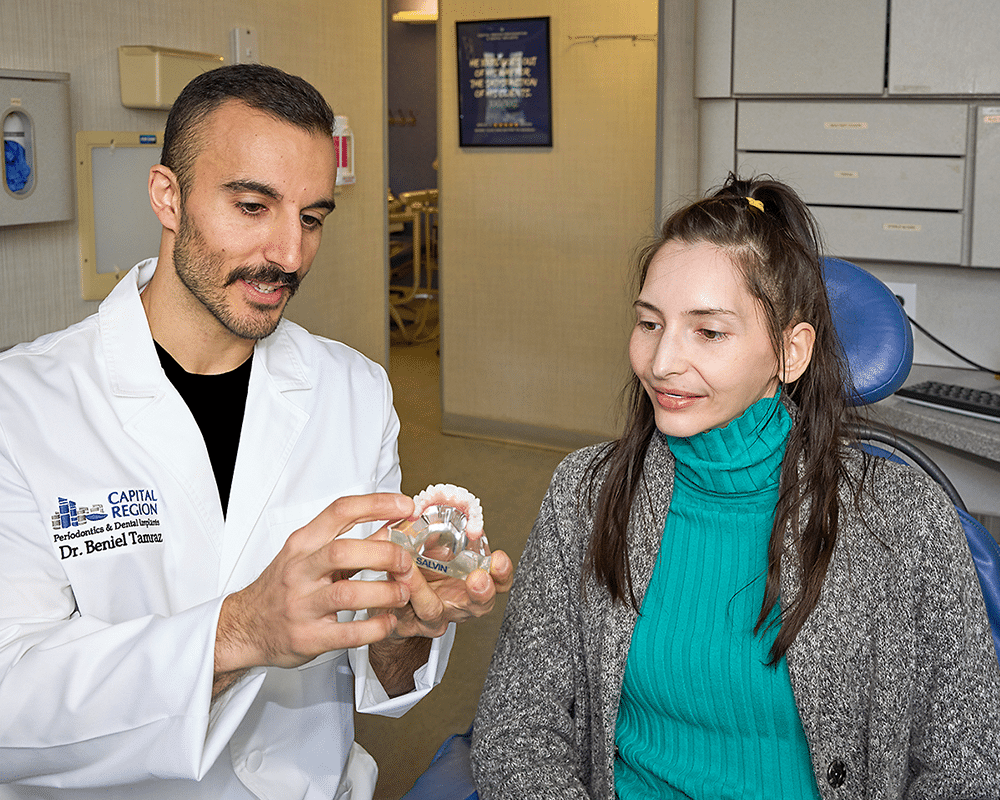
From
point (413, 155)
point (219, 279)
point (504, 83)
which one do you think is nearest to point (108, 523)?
point (219, 279)

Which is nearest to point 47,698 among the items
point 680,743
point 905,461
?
point 680,743

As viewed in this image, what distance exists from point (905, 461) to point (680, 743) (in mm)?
522

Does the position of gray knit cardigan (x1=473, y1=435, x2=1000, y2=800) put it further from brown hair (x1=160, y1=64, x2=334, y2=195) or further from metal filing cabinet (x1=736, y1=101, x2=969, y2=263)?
metal filing cabinet (x1=736, y1=101, x2=969, y2=263)

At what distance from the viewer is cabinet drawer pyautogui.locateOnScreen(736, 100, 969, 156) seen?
254 cm

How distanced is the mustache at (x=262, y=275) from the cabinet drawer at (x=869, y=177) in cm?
170

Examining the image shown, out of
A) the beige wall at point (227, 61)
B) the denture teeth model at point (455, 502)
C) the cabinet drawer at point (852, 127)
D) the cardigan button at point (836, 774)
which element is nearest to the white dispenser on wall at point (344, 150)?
the beige wall at point (227, 61)

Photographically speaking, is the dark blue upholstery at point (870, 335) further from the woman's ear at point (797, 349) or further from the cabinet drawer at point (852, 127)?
the cabinet drawer at point (852, 127)

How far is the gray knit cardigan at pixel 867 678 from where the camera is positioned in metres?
1.25

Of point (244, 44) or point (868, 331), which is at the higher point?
point (244, 44)

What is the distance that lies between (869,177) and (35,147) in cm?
199

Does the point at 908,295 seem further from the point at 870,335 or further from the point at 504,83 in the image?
the point at 504,83

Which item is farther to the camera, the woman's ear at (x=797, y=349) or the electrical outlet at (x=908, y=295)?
the electrical outlet at (x=908, y=295)

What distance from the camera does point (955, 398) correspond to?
2.38m

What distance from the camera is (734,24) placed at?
104 inches
